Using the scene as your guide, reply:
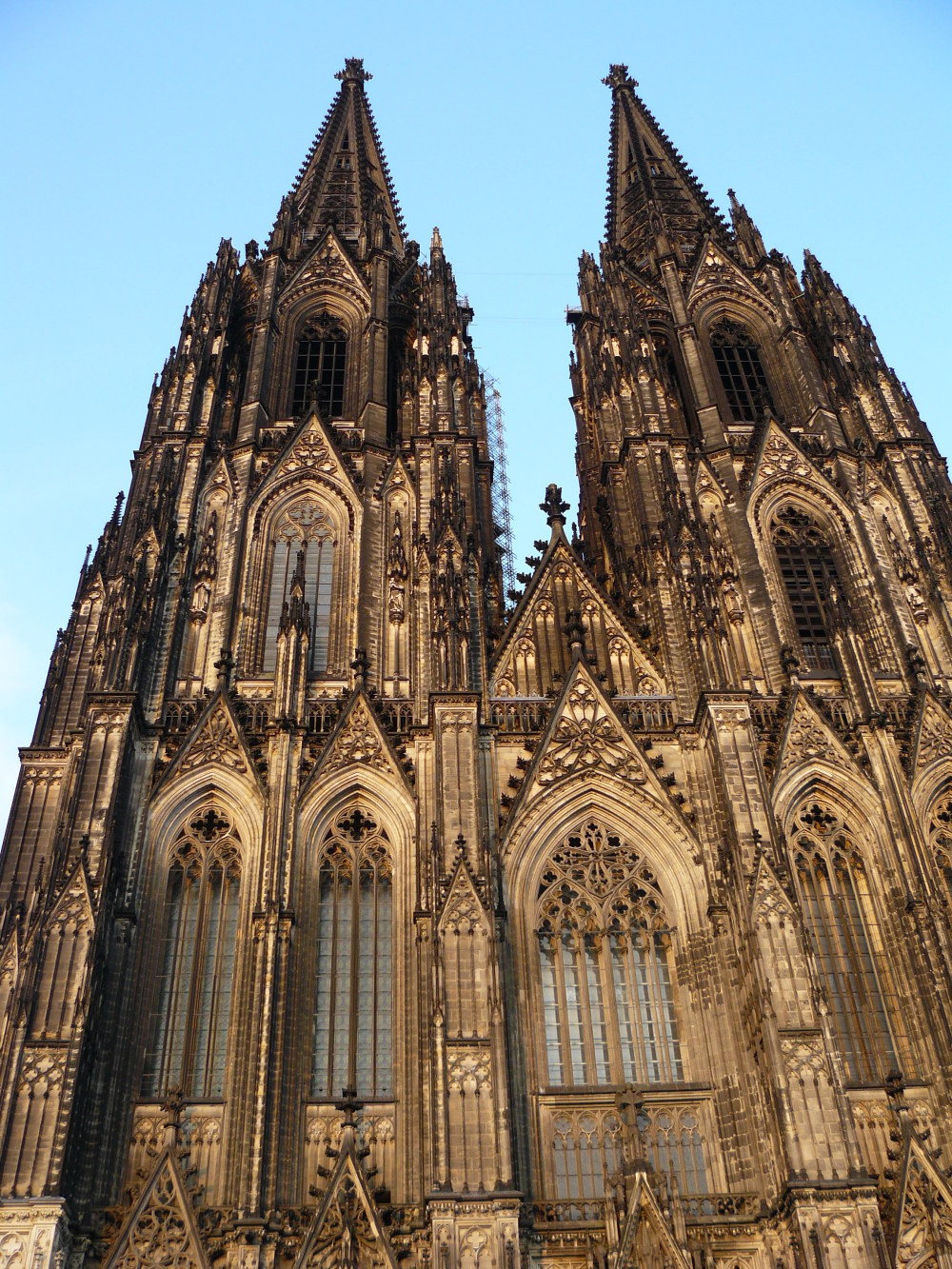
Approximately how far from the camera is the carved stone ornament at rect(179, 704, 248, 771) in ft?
82.9

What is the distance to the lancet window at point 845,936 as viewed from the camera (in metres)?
22.8

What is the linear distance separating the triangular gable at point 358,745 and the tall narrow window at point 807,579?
979cm

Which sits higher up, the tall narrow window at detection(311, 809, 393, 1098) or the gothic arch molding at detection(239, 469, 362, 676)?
the gothic arch molding at detection(239, 469, 362, 676)

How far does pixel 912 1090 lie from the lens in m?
22.1

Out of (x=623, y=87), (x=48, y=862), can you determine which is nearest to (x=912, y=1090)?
(x=48, y=862)

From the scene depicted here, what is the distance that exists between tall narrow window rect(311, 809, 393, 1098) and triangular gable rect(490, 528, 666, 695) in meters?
5.01

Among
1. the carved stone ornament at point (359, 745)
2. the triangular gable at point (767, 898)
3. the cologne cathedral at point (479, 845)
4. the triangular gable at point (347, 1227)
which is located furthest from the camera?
the carved stone ornament at point (359, 745)

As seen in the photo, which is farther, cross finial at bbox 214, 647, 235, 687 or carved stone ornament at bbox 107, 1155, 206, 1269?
cross finial at bbox 214, 647, 235, 687

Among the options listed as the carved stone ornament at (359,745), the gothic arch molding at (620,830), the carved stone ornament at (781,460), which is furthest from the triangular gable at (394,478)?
the gothic arch molding at (620,830)

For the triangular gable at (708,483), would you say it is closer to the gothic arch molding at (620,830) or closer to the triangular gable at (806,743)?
the triangular gable at (806,743)

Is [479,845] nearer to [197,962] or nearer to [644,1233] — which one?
[197,962]

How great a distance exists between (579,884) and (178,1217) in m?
9.10

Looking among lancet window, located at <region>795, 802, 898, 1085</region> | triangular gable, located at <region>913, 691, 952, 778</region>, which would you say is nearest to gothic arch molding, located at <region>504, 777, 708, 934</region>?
lancet window, located at <region>795, 802, 898, 1085</region>

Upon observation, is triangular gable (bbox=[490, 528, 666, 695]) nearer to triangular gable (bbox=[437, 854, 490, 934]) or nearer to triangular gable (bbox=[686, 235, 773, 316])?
triangular gable (bbox=[437, 854, 490, 934])
